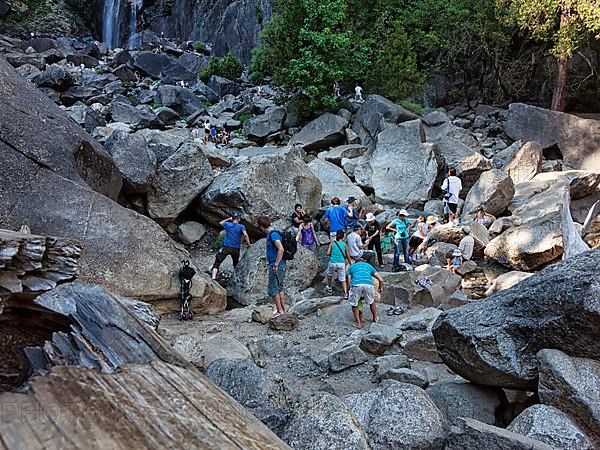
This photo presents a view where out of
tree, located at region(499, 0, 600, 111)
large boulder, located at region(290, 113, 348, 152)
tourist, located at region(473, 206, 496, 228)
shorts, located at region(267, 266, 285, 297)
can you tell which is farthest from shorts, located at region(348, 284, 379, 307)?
tree, located at region(499, 0, 600, 111)

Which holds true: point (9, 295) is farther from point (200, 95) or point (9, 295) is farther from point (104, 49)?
point (104, 49)

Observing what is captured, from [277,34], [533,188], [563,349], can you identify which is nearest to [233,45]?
[277,34]

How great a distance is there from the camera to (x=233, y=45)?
3994 centimetres

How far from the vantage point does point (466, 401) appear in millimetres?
4109

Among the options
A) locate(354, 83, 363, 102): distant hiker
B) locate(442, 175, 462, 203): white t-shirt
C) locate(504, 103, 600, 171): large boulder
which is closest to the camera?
locate(442, 175, 462, 203): white t-shirt

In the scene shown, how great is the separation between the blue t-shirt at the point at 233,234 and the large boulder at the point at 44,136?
2268mm

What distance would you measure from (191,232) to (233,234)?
233 centimetres

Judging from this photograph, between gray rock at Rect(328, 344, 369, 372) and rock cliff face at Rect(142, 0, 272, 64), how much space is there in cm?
3323

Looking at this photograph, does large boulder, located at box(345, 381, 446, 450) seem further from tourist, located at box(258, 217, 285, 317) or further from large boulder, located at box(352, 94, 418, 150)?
large boulder, located at box(352, 94, 418, 150)

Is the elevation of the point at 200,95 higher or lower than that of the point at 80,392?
lower

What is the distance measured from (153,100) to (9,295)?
2702 cm

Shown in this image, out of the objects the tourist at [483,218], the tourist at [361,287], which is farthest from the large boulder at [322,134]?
the tourist at [361,287]

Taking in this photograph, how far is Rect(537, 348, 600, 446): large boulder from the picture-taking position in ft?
10.8

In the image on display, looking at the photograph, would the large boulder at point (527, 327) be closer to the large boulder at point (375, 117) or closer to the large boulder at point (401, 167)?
the large boulder at point (401, 167)
